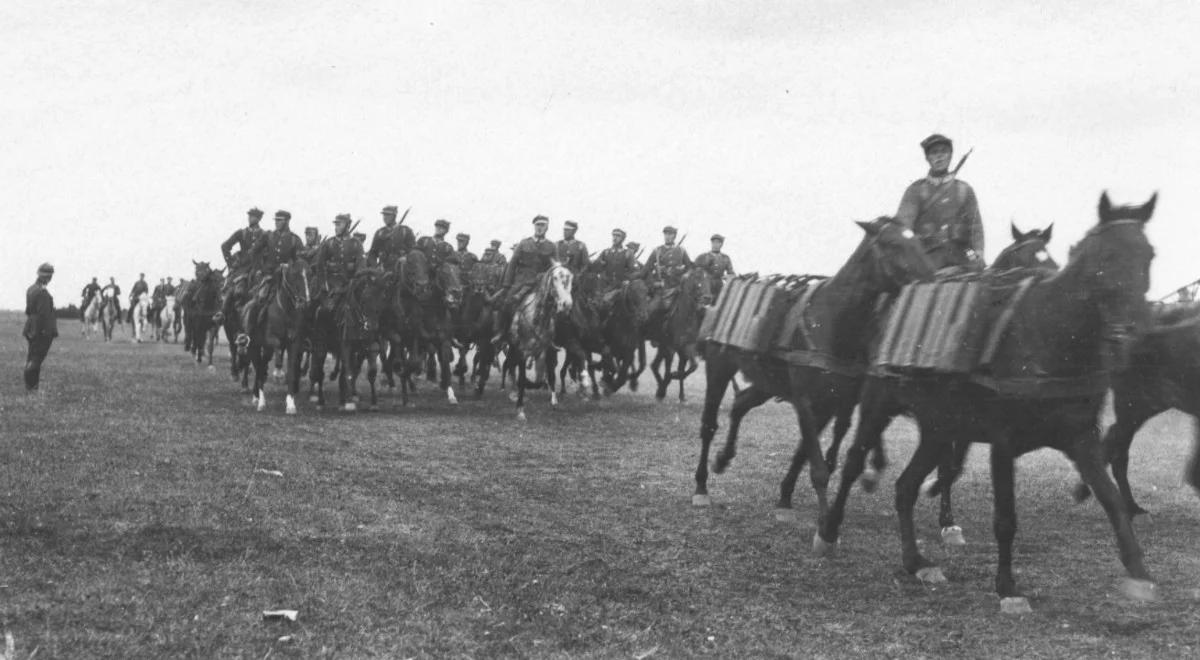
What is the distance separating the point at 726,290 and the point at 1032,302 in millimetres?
4279

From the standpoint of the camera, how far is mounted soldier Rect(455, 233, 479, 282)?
21922 mm

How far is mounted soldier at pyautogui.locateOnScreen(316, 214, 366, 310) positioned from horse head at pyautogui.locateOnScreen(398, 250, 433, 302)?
65cm

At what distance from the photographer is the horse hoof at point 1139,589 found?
584 centimetres

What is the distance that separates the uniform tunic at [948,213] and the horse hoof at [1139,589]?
3.27 m

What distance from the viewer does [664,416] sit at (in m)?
17.7

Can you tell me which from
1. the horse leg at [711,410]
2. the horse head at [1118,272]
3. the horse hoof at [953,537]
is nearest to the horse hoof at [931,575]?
the horse hoof at [953,537]

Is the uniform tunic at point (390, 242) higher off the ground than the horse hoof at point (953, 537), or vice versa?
the uniform tunic at point (390, 242)

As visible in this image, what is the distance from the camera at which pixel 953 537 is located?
830 cm

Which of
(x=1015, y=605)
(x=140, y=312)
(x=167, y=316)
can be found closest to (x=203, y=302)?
(x=167, y=316)

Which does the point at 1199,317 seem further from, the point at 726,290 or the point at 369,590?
the point at 369,590

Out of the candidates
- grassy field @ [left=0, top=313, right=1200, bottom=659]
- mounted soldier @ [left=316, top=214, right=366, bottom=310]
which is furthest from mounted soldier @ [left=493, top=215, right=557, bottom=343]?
grassy field @ [left=0, top=313, right=1200, bottom=659]

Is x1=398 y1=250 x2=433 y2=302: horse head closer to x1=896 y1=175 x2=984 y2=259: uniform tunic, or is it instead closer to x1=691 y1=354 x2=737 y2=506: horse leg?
x1=691 y1=354 x2=737 y2=506: horse leg

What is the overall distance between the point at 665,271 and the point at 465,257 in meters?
4.35

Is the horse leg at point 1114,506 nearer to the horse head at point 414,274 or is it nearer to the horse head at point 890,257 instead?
the horse head at point 890,257
